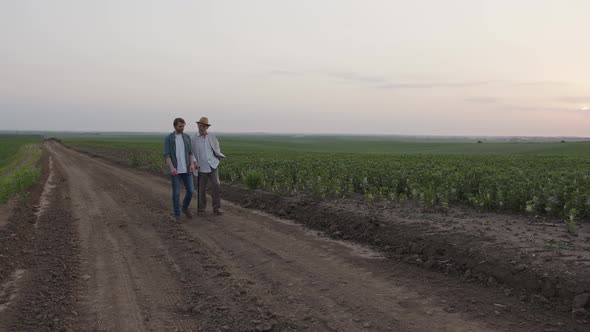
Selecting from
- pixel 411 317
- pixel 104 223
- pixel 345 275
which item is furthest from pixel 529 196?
pixel 104 223

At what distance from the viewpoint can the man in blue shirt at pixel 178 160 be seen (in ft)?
32.4

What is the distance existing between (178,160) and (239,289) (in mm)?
5460

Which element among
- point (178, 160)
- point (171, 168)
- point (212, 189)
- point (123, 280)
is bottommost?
point (123, 280)

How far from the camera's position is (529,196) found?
8.96 metres

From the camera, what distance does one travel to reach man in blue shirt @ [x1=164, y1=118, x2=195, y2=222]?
9.87 metres

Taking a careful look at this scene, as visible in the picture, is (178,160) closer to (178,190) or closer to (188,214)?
(178,190)

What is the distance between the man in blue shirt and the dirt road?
1346 millimetres

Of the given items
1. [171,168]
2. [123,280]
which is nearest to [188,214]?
[171,168]

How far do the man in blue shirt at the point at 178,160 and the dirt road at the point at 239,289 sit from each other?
1.35 metres

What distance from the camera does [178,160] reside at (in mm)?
10078

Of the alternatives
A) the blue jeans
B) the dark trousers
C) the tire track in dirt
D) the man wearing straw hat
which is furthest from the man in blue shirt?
the tire track in dirt

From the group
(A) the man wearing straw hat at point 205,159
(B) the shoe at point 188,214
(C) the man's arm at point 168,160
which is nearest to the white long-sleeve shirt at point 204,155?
(A) the man wearing straw hat at point 205,159

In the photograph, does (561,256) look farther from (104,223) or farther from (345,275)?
(104,223)

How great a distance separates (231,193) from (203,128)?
13.7 feet
